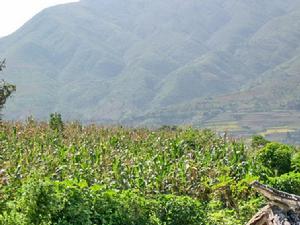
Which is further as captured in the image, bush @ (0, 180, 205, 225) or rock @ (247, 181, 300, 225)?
bush @ (0, 180, 205, 225)

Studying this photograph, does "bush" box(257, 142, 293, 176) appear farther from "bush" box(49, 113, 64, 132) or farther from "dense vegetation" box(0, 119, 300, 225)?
"bush" box(49, 113, 64, 132)

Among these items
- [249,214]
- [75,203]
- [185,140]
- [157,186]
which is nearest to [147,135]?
[185,140]

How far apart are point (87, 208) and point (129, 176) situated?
7.30 m

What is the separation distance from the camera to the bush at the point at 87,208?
30.1 ft

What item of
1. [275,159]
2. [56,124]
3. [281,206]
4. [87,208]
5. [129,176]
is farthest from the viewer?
[56,124]

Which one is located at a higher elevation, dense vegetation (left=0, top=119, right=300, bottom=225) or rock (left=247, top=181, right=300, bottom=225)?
rock (left=247, top=181, right=300, bottom=225)

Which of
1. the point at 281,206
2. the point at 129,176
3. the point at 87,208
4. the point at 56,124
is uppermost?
the point at 56,124

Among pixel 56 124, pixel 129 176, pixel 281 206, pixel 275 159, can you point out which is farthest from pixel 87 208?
pixel 56 124

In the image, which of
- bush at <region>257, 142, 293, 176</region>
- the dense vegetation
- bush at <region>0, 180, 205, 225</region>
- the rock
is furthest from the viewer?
bush at <region>257, 142, 293, 176</region>

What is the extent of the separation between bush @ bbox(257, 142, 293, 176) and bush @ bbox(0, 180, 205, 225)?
300 inches

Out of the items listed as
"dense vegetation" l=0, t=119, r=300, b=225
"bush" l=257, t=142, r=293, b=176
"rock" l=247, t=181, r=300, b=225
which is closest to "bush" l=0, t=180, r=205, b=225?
"dense vegetation" l=0, t=119, r=300, b=225

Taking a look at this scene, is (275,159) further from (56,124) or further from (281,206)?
(281,206)

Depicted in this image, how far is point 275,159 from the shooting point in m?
19.8

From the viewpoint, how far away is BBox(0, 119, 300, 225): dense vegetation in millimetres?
9648
